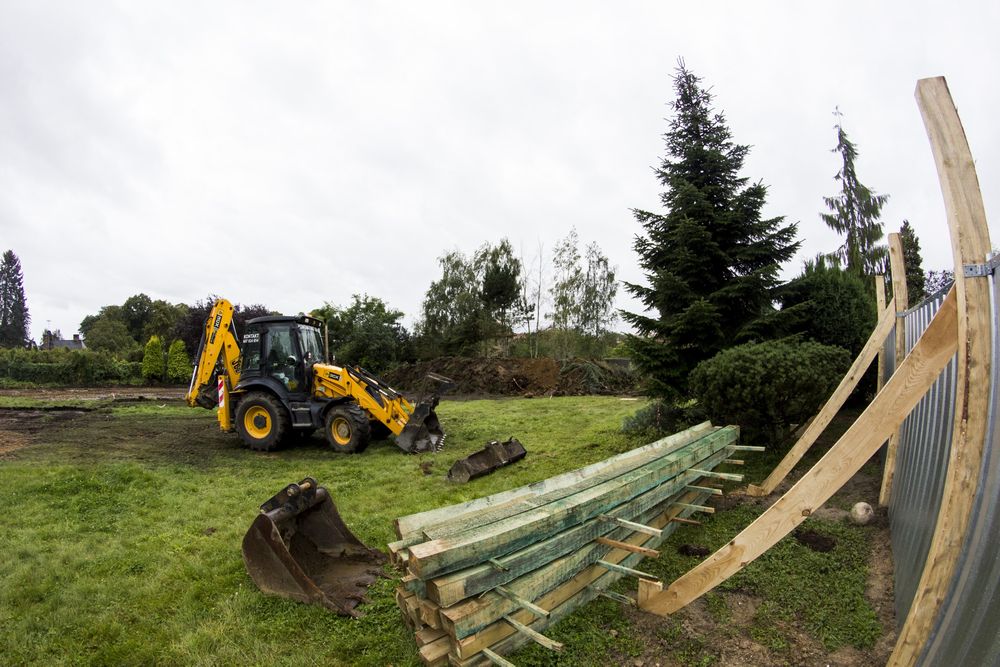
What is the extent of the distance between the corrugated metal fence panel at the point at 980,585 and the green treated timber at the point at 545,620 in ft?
6.24

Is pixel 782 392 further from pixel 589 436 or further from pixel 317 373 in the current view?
pixel 317 373

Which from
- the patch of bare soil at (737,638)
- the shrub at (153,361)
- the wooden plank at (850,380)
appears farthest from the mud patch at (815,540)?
the shrub at (153,361)

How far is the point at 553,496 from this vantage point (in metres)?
3.74

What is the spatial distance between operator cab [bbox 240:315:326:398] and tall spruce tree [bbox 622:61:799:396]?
21.0ft

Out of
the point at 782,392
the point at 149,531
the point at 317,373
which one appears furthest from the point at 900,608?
the point at 317,373

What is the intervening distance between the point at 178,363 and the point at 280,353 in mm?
23155

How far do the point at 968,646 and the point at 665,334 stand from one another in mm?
6934

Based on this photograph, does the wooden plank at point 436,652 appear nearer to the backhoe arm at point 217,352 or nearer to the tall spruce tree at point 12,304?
the backhoe arm at point 217,352

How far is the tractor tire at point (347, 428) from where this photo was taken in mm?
9695

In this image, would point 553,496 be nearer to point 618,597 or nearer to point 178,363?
point 618,597

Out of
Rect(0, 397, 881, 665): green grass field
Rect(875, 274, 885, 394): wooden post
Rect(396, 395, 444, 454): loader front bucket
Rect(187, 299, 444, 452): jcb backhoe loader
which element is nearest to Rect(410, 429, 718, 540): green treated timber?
Rect(0, 397, 881, 665): green grass field

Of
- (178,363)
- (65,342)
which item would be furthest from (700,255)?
(65,342)

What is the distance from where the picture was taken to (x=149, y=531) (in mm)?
5379

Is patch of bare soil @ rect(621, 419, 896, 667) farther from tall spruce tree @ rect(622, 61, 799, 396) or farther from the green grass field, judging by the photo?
tall spruce tree @ rect(622, 61, 799, 396)
